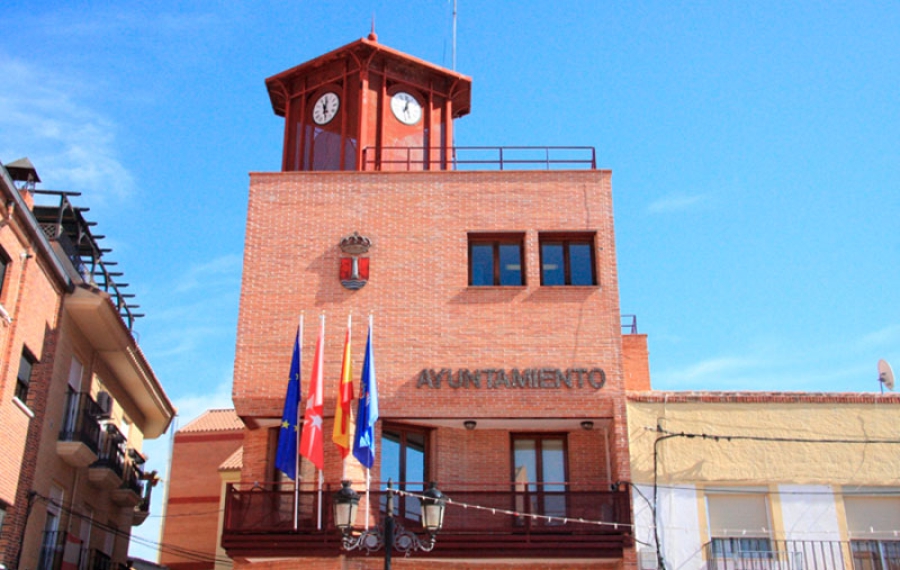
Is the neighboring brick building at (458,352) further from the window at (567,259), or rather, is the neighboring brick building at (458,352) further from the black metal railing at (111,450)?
the black metal railing at (111,450)

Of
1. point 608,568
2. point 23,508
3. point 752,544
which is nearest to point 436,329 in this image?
point 608,568

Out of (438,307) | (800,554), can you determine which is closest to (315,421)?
(438,307)

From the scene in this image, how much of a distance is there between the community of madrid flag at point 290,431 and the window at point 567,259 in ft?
18.4

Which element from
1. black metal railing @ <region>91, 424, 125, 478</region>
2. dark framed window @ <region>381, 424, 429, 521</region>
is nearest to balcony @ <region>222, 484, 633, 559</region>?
dark framed window @ <region>381, 424, 429, 521</region>

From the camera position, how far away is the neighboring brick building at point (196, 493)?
34.0m

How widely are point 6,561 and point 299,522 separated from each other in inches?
213

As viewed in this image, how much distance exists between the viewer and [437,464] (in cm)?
2147

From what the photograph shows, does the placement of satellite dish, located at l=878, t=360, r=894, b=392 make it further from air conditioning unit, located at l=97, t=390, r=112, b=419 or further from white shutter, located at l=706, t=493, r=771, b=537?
air conditioning unit, located at l=97, t=390, r=112, b=419

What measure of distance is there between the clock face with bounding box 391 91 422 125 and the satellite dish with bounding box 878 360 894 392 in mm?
12068

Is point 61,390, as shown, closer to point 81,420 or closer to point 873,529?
point 81,420

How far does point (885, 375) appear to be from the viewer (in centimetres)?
2239

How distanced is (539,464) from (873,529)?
6470 millimetres

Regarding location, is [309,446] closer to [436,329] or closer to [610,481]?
[436,329]

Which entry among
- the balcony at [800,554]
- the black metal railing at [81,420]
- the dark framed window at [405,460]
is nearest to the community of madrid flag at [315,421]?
the dark framed window at [405,460]
